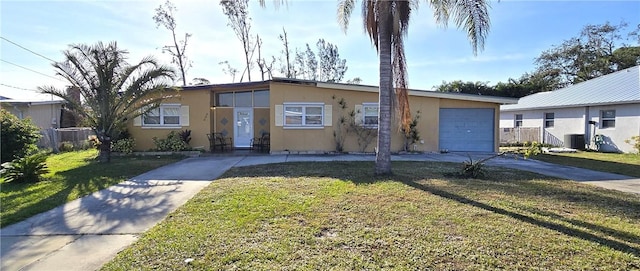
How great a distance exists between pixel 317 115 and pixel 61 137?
519 inches

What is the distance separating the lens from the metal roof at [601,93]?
16453 mm

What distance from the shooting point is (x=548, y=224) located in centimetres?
452

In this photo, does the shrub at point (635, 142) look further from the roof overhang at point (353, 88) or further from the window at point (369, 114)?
the window at point (369, 114)

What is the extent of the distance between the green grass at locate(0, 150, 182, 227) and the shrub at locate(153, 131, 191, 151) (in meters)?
2.76

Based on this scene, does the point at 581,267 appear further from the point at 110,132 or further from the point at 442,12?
the point at 110,132

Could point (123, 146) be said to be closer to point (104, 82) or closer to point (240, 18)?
point (104, 82)

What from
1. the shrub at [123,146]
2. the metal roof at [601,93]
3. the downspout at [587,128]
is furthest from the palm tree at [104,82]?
the downspout at [587,128]

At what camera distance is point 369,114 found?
14.6 metres

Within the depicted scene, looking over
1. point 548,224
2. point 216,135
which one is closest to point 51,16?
point 216,135

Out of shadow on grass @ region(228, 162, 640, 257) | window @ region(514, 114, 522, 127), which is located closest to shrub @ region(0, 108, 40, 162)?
shadow on grass @ region(228, 162, 640, 257)

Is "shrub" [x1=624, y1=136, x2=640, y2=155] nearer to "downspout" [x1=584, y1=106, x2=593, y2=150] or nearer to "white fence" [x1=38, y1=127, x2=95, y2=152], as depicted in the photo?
"downspout" [x1=584, y1=106, x2=593, y2=150]

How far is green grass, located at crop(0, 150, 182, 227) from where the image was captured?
5.59m

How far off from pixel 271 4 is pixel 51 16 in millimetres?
8513

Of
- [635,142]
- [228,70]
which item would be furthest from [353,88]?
[228,70]
